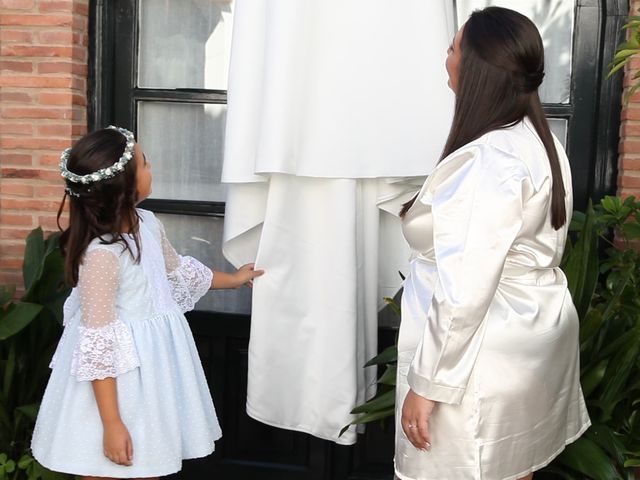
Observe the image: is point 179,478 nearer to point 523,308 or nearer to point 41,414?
point 41,414

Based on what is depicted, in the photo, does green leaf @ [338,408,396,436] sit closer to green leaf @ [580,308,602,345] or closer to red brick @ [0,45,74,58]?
green leaf @ [580,308,602,345]

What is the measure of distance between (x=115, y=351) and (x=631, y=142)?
206cm

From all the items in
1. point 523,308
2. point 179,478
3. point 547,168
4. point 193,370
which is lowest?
point 179,478

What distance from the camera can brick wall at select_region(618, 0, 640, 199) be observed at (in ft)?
11.5

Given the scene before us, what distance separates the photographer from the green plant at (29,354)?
3.58m

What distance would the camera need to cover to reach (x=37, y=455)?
9.37 ft

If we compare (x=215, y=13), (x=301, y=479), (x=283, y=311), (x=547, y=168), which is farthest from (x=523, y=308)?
(x=215, y=13)

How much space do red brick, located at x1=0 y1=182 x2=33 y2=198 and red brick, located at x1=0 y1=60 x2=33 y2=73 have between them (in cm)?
47

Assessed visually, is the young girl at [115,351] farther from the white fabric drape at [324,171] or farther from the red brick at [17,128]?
the red brick at [17,128]

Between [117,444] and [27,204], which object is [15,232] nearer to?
[27,204]

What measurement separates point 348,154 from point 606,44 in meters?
1.24

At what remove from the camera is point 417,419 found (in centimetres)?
223

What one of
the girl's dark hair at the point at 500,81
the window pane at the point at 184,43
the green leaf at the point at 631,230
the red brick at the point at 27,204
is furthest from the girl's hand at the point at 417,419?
the red brick at the point at 27,204

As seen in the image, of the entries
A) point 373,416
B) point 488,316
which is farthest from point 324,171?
point 488,316
